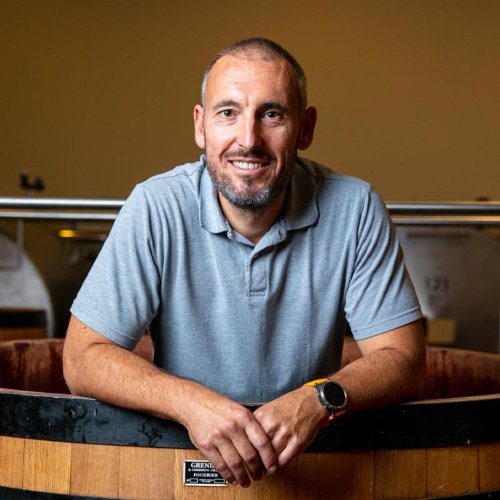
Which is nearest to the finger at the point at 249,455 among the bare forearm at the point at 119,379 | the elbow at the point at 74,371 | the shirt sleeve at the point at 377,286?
the bare forearm at the point at 119,379

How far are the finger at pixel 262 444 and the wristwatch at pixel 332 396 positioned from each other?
0.12m

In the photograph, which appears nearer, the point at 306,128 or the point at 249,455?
the point at 249,455

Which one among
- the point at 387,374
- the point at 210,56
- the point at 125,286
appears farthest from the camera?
the point at 210,56

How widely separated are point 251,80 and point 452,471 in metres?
0.83

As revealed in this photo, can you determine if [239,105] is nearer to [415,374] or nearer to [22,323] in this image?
[415,374]

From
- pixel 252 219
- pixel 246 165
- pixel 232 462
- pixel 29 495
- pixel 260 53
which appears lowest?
pixel 29 495

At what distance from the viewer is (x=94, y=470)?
1.19 m

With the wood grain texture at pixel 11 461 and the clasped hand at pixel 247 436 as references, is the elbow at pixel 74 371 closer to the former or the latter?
the wood grain texture at pixel 11 461

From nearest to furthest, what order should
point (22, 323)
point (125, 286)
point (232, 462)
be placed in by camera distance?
1. point (232, 462)
2. point (125, 286)
3. point (22, 323)

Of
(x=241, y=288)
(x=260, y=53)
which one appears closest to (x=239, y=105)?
(x=260, y=53)

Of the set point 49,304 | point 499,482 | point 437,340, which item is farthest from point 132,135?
point 499,482

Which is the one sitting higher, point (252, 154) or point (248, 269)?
point (252, 154)

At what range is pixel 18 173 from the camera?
7.12 meters

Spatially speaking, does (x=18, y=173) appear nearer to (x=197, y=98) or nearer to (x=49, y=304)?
(x=197, y=98)
